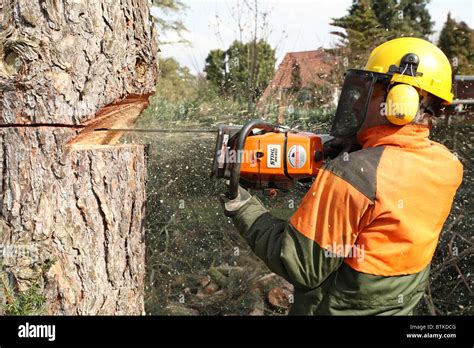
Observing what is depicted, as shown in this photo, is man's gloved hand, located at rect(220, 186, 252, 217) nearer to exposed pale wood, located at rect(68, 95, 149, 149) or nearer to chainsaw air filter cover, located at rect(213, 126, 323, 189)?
chainsaw air filter cover, located at rect(213, 126, 323, 189)

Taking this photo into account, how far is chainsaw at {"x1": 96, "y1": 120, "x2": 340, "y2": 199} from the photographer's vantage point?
2.41 meters

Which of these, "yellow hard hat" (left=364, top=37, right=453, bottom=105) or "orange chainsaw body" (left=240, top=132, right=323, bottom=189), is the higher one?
"yellow hard hat" (left=364, top=37, right=453, bottom=105)

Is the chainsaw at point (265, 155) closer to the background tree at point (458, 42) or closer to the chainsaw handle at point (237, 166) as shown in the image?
the chainsaw handle at point (237, 166)

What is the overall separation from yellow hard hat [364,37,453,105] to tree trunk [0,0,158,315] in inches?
48.3

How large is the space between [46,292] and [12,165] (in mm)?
599

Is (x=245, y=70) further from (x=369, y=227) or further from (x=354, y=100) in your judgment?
(x=369, y=227)

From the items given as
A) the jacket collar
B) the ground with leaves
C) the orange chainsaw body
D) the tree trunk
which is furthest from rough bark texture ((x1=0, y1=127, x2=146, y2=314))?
the ground with leaves

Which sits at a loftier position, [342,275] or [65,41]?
[65,41]

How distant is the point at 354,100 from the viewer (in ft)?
7.57

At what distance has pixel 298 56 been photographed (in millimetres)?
8086

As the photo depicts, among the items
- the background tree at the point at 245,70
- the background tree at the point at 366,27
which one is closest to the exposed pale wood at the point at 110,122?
the background tree at the point at 245,70

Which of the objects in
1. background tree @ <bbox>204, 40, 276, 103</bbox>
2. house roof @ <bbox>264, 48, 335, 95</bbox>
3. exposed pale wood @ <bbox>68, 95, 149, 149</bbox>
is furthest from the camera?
house roof @ <bbox>264, 48, 335, 95</bbox>

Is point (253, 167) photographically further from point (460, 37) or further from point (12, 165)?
point (460, 37)
